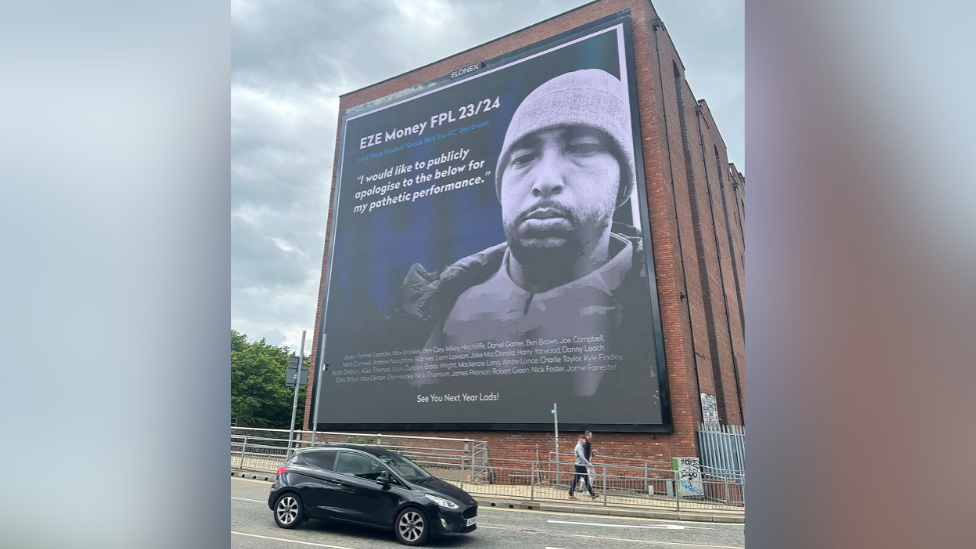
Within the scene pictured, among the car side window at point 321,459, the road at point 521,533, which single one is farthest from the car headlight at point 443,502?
the car side window at point 321,459

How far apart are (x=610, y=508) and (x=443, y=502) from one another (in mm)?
6331

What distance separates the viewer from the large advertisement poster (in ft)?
56.3

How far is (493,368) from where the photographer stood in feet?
60.9

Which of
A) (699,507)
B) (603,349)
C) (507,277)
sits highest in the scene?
(507,277)

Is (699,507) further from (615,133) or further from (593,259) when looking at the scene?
(615,133)

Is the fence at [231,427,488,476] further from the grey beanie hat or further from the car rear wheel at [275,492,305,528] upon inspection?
the grey beanie hat

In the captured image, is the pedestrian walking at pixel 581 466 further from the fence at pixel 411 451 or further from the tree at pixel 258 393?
the tree at pixel 258 393

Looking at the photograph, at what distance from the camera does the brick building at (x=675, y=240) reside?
1627cm

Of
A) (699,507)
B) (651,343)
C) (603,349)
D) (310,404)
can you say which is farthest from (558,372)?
(310,404)

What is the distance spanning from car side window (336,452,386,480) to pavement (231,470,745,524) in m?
5.09
